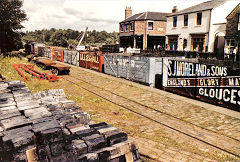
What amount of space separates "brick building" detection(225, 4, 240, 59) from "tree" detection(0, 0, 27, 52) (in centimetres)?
3250

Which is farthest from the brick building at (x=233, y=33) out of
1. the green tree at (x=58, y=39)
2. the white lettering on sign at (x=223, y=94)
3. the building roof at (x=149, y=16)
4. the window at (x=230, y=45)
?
the green tree at (x=58, y=39)

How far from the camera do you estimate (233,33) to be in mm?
25922

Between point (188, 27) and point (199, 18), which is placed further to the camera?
point (188, 27)

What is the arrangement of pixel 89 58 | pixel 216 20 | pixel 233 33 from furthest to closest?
1. pixel 216 20
2. pixel 233 33
3. pixel 89 58

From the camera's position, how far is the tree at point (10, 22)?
105ft

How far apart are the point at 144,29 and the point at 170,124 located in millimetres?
39275

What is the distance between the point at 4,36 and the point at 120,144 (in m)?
36.1

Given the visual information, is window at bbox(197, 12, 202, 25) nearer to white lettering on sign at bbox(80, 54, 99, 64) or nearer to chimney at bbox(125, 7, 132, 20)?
white lettering on sign at bbox(80, 54, 99, 64)

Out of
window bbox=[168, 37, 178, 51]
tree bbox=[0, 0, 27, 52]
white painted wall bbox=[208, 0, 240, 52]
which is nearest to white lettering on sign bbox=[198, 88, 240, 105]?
white painted wall bbox=[208, 0, 240, 52]

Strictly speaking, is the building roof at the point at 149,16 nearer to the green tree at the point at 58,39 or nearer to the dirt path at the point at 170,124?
the dirt path at the point at 170,124

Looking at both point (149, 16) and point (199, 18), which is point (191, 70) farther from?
point (149, 16)

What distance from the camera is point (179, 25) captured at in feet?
112

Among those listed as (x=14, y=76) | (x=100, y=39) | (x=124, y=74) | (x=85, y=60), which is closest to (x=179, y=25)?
(x=85, y=60)

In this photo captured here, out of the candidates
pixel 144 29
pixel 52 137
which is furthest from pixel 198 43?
pixel 52 137
